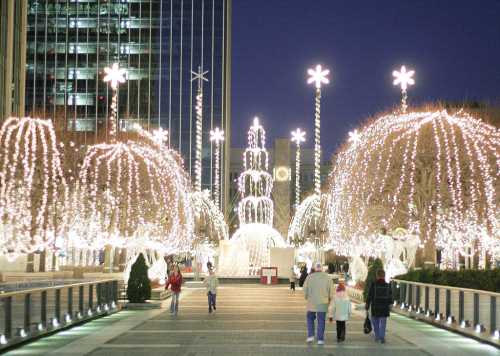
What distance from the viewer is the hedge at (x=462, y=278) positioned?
27.6 metres

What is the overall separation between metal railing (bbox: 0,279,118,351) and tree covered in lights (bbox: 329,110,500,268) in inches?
662

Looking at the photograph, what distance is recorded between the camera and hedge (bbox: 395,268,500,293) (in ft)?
90.4

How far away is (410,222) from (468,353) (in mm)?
29039

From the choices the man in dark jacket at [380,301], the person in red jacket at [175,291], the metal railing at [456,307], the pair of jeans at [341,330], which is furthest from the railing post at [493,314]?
the person in red jacket at [175,291]

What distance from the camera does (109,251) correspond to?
5975cm

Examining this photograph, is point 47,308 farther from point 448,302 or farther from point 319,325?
point 448,302

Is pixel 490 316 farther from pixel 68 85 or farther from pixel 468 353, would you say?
pixel 68 85

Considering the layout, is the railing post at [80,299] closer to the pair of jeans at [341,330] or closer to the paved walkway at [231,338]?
the paved walkway at [231,338]

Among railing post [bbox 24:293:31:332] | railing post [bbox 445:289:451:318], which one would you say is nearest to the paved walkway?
railing post [bbox 24:293:31:332]

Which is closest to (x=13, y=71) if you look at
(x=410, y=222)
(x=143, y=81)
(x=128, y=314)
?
Answer: (x=410, y=222)

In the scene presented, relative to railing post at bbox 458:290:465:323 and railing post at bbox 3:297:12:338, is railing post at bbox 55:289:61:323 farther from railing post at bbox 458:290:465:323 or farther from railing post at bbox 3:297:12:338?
railing post at bbox 458:290:465:323

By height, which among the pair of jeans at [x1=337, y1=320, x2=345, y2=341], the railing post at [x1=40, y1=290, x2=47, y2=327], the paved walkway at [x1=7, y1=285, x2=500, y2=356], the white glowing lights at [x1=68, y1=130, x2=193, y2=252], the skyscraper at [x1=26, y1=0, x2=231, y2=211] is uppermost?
the skyscraper at [x1=26, y1=0, x2=231, y2=211]

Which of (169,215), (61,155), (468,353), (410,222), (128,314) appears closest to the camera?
(468,353)

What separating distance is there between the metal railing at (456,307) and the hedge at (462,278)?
7.31 ft
